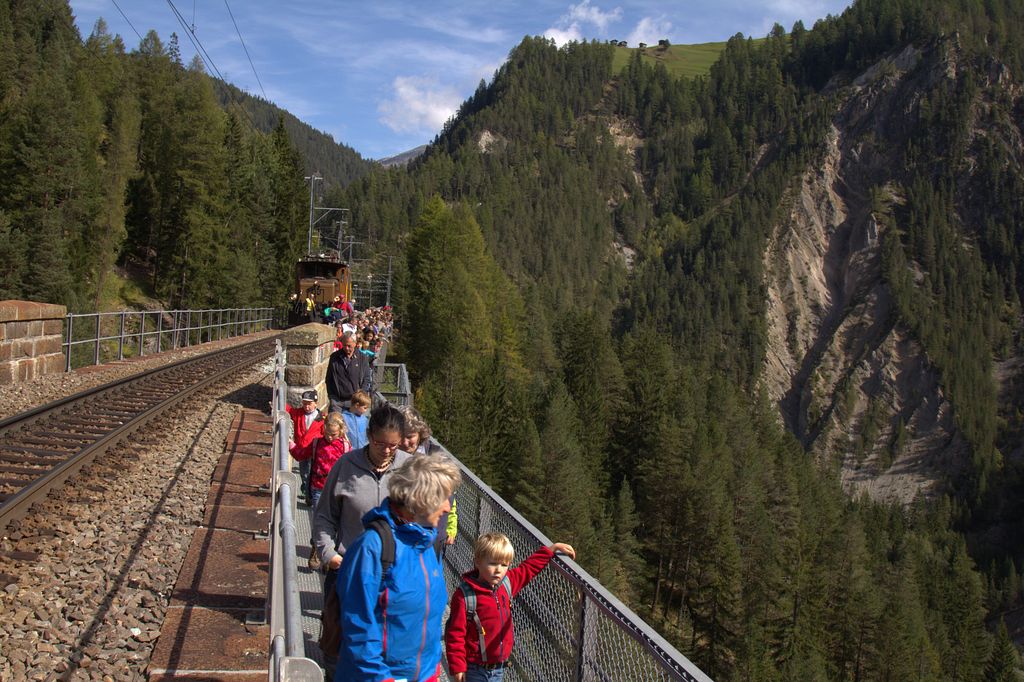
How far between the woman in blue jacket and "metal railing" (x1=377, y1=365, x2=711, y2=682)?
961 millimetres

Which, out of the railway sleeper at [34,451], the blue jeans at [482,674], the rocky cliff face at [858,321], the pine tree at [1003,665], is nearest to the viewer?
the blue jeans at [482,674]

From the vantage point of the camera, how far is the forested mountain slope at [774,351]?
52938 millimetres

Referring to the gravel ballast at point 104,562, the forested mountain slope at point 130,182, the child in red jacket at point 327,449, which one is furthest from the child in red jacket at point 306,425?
the forested mountain slope at point 130,182

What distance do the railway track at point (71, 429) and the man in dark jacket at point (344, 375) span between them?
96.9 inches

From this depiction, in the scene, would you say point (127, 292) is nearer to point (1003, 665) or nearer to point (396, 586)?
point (396, 586)

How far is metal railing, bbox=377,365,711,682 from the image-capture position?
3.33m

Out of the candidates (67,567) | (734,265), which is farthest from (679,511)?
(734,265)

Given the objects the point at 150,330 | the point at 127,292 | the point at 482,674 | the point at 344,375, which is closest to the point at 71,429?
the point at 344,375

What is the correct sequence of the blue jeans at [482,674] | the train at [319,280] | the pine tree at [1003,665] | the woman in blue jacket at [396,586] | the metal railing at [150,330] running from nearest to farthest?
the woman in blue jacket at [396,586]
the blue jeans at [482,674]
the metal railing at [150,330]
the train at [319,280]
the pine tree at [1003,665]

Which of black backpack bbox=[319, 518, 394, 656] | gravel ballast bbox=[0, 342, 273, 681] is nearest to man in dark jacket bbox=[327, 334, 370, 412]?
gravel ballast bbox=[0, 342, 273, 681]

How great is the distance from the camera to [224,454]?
9.21 m

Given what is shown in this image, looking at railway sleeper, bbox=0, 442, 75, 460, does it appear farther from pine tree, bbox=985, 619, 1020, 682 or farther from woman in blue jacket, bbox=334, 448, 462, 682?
pine tree, bbox=985, 619, 1020, 682

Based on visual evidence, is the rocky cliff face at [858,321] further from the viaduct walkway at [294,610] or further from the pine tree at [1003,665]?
the viaduct walkway at [294,610]

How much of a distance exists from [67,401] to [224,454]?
326 centimetres
